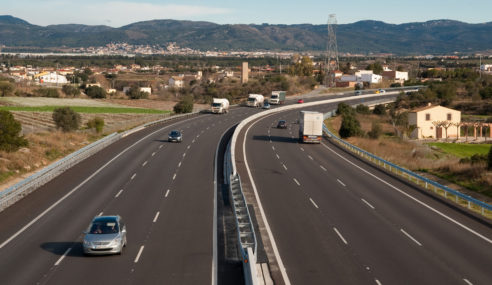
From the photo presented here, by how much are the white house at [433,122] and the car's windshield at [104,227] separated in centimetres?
6911

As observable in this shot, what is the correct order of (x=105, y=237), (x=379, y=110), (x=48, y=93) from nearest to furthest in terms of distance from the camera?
(x=105, y=237), (x=379, y=110), (x=48, y=93)

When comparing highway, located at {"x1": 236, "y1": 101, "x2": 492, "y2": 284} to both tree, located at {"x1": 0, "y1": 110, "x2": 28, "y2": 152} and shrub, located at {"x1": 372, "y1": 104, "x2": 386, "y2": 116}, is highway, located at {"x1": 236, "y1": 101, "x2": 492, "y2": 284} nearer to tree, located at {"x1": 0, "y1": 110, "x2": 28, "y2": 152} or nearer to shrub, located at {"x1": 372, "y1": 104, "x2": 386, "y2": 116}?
tree, located at {"x1": 0, "y1": 110, "x2": 28, "y2": 152}

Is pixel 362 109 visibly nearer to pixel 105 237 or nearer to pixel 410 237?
pixel 410 237

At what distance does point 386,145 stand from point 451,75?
12510 centimetres

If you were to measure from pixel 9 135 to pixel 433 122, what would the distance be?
60.7 meters

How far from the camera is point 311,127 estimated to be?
183 ft

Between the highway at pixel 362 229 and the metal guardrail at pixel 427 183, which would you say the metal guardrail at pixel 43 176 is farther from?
the metal guardrail at pixel 427 183

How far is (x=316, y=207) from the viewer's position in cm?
2869

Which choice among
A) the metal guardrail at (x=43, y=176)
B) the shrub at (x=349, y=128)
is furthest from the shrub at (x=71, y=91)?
the metal guardrail at (x=43, y=176)

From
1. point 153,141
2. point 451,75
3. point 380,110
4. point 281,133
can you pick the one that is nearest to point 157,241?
point 153,141

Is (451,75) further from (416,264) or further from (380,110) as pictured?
(416,264)

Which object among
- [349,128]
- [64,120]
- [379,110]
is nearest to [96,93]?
[379,110]

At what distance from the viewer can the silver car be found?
19.9 meters

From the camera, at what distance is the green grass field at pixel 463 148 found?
213 feet
